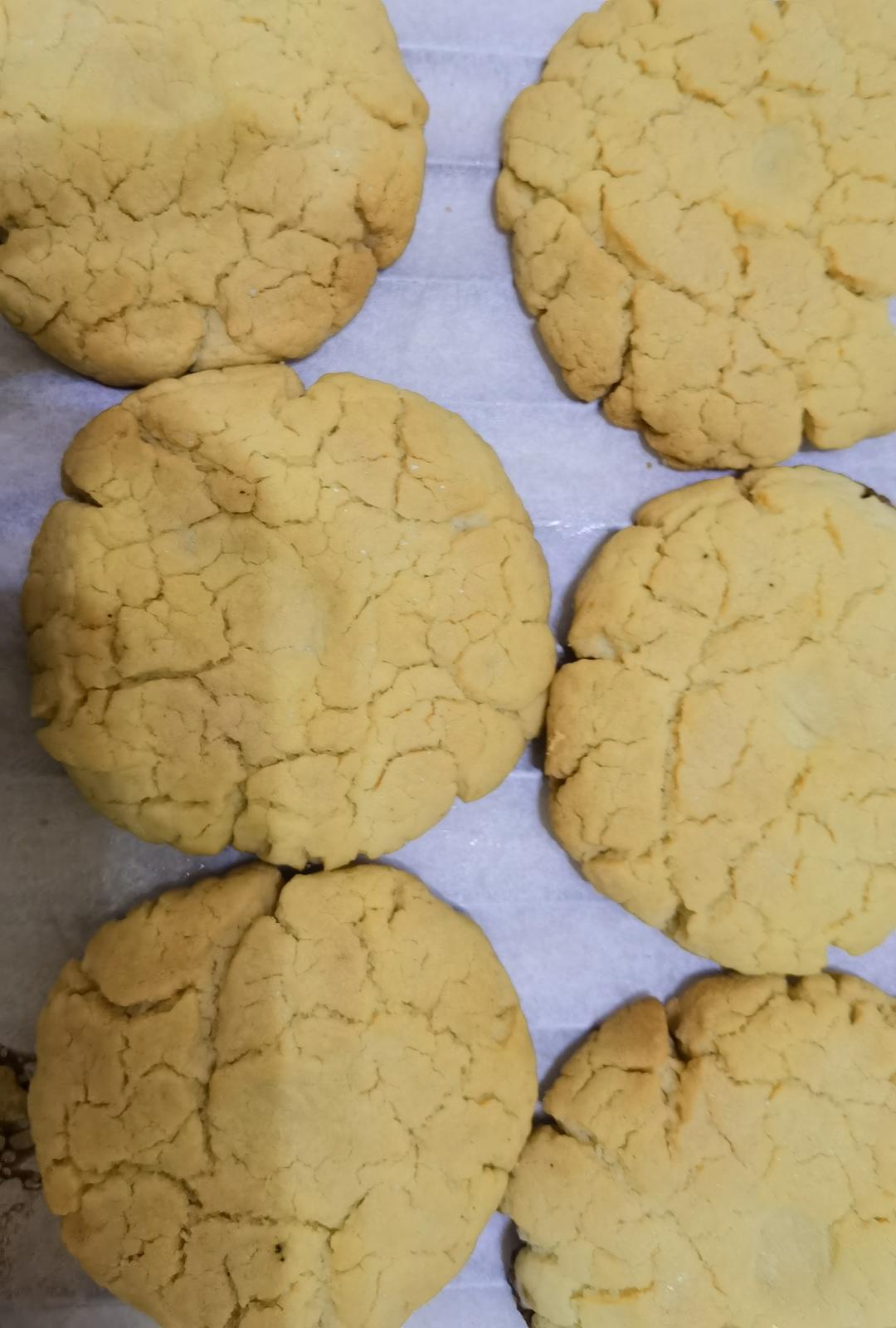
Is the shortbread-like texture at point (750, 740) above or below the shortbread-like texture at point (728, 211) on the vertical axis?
below

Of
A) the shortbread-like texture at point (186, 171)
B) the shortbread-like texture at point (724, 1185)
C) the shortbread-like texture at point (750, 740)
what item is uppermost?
the shortbread-like texture at point (186, 171)

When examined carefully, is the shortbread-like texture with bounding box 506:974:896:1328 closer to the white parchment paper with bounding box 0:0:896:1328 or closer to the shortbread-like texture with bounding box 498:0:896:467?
the white parchment paper with bounding box 0:0:896:1328

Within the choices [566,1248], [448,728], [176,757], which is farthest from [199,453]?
[566,1248]

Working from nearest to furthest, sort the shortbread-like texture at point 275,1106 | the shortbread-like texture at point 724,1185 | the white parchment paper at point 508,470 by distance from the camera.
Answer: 1. the shortbread-like texture at point 275,1106
2. the shortbread-like texture at point 724,1185
3. the white parchment paper at point 508,470

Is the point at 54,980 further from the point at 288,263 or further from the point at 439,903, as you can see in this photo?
the point at 288,263

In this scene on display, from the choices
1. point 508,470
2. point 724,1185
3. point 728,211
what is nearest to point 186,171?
point 508,470

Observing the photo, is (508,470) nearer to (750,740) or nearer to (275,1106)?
(750,740)

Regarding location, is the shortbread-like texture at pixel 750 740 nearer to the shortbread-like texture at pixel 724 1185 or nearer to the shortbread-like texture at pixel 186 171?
the shortbread-like texture at pixel 724 1185

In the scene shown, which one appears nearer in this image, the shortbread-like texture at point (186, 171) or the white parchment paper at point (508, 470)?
the shortbread-like texture at point (186, 171)

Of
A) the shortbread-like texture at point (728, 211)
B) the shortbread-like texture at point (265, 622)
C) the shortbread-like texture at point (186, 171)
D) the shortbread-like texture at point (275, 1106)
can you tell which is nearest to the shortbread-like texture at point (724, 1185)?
the shortbread-like texture at point (275, 1106)
